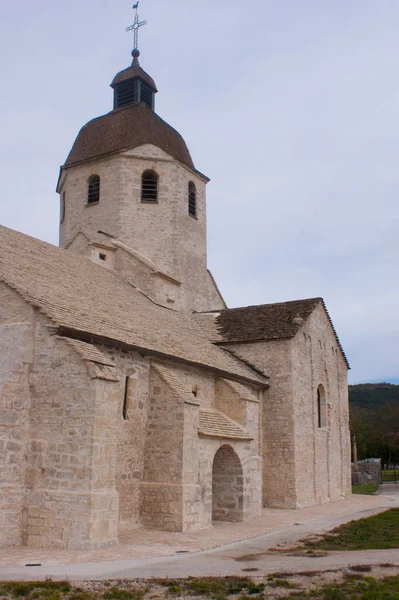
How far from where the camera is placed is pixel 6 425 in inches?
472

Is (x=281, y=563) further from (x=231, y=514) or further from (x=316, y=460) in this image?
(x=316, y=460)

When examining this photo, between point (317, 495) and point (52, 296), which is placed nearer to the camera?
point (52, 296)

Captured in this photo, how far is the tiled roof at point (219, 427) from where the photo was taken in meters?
15.8

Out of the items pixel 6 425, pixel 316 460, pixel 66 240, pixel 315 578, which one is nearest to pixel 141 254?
pixel 66 240

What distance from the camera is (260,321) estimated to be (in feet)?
77.7

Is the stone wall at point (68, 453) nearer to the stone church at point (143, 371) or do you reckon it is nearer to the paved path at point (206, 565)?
the stone church at point (143, 371)

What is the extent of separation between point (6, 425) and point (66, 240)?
45.9 feet

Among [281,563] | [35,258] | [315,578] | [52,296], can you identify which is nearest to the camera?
[315,578]

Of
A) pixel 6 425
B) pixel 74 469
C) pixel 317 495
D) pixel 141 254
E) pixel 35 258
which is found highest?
pixel 141 254

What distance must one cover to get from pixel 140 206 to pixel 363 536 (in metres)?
15.6

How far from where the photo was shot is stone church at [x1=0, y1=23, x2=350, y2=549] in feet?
39.0

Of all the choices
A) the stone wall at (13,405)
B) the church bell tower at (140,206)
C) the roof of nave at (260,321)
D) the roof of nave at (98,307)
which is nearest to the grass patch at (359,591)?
the stone wall at (13,405)

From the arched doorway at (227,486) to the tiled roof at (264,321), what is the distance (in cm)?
605

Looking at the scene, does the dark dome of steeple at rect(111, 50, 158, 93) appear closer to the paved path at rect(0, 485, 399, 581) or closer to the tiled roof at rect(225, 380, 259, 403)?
the tiled roof at rect(225, 380, 259, 403)
